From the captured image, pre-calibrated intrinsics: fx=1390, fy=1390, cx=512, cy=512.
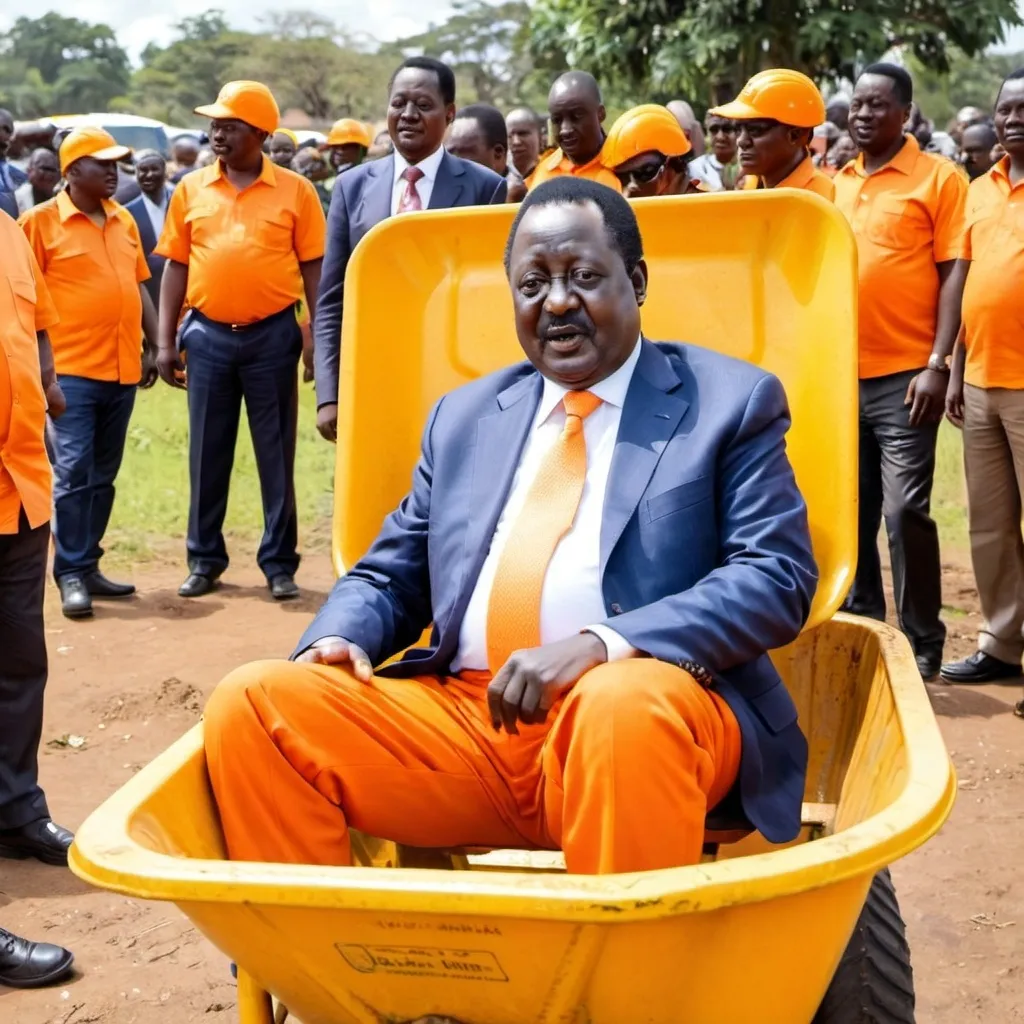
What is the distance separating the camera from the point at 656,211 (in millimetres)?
3271

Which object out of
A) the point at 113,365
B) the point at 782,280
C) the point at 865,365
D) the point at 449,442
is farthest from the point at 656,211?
the point at 113,365

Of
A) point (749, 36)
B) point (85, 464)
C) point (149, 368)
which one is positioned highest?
point (749, 36)

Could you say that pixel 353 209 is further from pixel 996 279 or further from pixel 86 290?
pixel 996 279

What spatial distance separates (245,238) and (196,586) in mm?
1723

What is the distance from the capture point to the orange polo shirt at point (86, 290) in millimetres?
6547

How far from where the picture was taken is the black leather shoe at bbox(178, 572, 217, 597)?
683cm

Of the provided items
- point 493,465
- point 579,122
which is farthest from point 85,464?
point 493,465

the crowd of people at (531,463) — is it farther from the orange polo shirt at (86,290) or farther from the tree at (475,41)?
the tree at (475,41)

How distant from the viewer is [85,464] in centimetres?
660

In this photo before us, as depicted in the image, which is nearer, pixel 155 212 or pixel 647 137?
pixel 647 137

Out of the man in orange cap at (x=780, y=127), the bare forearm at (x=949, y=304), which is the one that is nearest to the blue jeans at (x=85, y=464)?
the man in orange cap at (x=780, y=127)

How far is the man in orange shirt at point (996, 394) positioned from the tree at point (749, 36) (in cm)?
1383

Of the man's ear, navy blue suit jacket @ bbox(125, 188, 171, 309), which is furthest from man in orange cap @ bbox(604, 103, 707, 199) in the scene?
navy blue suit jacket @ bbox(125, 188, 171, 309)

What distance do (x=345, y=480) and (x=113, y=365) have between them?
12.4 ft
